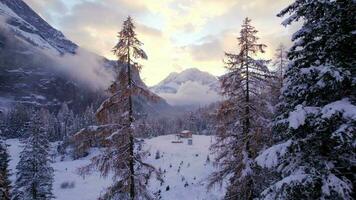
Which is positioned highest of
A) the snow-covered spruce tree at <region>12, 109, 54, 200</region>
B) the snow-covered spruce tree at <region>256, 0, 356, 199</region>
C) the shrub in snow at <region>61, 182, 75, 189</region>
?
the snow-covered spruce tree at <region>256, 0, 356, 199</region>

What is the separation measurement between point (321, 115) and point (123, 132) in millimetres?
10253

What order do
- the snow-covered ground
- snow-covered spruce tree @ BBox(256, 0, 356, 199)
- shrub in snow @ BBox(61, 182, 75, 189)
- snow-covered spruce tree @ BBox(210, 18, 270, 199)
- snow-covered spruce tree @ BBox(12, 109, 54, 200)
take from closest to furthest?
snow-covered spruce tree @ BBox(256, 0, 356, 199)
snow-covered spruce tree @ BBox(210, 18, 270, 199)
snow-covered spruce tree @ BBox(12, 109, 54, 200)
the snow-covered ground
shrub in snow @ BBox(61, 182, 75, 189)

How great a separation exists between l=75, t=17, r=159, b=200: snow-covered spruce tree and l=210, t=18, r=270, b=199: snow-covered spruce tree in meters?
4.03

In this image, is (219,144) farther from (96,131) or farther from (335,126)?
(335,126)

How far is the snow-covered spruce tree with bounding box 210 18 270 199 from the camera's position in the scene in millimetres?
16281

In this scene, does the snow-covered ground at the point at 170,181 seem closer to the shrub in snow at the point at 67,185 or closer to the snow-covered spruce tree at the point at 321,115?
the shrub in snow at the point at 67,185

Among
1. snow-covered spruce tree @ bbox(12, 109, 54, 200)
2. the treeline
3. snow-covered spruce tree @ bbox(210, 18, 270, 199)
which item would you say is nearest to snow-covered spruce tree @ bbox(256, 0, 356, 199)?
snow-covered spruce tree @ bbox(210, 18, 270, 199)

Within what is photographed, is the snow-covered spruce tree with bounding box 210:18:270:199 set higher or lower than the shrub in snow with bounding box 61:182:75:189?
higher

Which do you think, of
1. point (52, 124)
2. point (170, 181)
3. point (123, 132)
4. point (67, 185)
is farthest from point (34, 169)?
point (52, 124)

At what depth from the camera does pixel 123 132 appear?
53.7 ft

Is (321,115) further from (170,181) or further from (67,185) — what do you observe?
(67,185)

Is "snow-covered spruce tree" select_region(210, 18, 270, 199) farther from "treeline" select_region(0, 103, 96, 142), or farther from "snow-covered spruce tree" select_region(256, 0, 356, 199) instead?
"treeline" select_region(0, 103, 96, 142)

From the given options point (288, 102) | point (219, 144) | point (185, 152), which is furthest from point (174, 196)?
point (185, 152)

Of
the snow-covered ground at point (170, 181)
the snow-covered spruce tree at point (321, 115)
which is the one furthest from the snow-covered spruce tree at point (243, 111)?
the snow-covered ground at point (170, 181)
